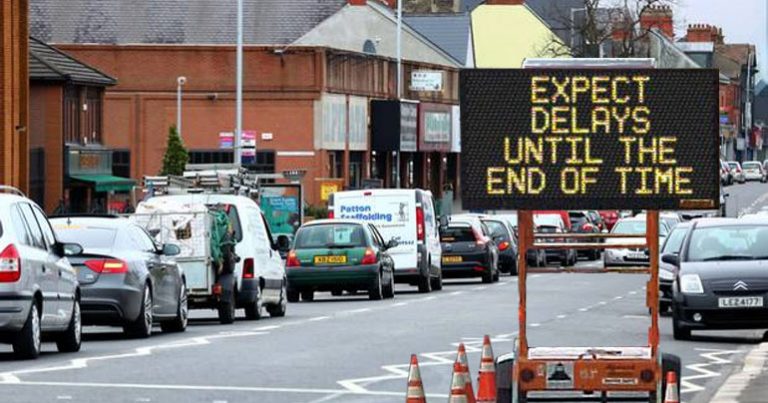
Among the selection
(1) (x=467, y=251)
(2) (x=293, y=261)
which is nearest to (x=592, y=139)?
(2) (x=293, y=261)

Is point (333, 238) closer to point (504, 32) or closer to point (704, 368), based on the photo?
point (704, 368)

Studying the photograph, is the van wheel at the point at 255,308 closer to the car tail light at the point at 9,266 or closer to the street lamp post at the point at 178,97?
the car tail light at the point at 9,266

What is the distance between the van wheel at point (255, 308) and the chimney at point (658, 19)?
208 feet

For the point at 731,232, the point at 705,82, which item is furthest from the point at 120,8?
the point at 705,82

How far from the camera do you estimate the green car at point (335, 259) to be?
3709cm

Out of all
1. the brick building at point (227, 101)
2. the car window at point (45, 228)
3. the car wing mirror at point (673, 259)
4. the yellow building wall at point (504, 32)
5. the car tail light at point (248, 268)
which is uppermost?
the yellow building wall at point (504, 32)

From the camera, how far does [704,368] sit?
2075 cm

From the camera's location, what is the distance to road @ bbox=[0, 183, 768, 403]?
17125 millimetres

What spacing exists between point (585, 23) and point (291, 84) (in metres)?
25.8

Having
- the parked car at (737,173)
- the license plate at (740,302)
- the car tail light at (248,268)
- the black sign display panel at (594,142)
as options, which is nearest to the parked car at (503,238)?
the car tail light at (248,268)

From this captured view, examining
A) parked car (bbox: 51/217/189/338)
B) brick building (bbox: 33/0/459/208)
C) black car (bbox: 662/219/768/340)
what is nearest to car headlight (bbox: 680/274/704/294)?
black car (bbox: 662/219/768/340)

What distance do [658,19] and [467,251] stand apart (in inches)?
3369

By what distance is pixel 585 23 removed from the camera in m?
99.2

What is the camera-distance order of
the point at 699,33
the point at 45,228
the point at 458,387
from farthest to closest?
1. the point at 699,33
2. the point at 45,228
3. the point at 458,387
